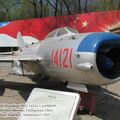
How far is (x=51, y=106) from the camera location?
5895 mm

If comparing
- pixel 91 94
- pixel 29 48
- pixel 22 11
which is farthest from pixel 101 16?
pixel 22 11

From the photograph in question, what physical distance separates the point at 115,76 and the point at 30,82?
6726mm

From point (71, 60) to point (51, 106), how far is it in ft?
6.21

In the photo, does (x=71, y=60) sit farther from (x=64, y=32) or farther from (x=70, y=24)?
(x=70, y=24)

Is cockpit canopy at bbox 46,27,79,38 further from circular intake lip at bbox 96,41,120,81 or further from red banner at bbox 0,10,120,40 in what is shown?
red banner at bbox 0,10,120,40

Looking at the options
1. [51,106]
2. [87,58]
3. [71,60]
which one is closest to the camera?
[51,106]

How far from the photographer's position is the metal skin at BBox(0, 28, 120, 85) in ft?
23.1

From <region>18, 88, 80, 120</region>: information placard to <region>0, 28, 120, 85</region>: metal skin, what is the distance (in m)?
1.17

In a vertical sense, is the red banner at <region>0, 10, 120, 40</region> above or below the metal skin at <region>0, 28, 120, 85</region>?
below

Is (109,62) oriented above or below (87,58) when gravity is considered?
below

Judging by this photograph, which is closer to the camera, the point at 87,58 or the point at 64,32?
the point at 87,58

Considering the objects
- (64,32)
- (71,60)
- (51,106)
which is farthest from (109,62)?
(64,32)

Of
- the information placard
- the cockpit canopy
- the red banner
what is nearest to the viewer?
the information placard

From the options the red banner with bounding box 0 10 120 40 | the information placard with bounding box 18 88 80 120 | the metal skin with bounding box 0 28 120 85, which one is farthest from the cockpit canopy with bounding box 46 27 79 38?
the red banner with bounding box 0 10 120 40
